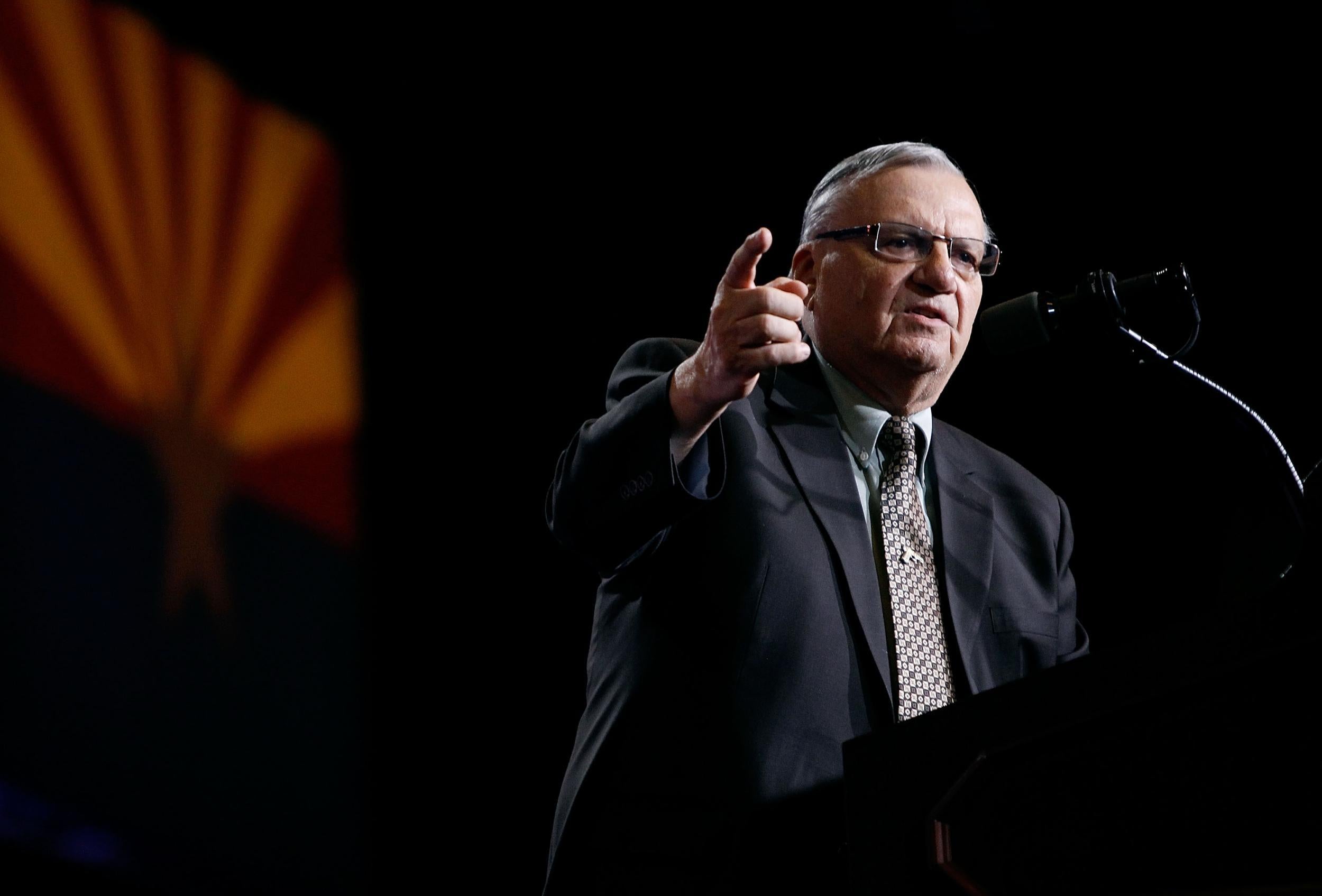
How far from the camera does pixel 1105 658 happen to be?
0.95 meters

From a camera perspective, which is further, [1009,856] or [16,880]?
[16,880]

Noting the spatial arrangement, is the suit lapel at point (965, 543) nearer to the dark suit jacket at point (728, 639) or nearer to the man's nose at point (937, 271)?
the dark suit jacket at point (728, 639)

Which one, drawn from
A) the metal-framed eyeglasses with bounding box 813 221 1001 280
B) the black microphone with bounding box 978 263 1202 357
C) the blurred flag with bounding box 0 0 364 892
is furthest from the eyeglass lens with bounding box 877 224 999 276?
the blurred flag with bounding box 0 0 364 892

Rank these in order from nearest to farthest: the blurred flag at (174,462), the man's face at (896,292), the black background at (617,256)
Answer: the man's face at (896,292) → the blurred flag at (174,462) → the black background at (617,256)

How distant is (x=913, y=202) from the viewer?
5.81 ft

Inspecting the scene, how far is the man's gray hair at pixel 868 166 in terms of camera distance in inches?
71.3

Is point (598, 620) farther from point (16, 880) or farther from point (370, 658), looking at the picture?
point (370, 658)

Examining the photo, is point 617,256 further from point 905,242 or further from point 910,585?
point 910,585

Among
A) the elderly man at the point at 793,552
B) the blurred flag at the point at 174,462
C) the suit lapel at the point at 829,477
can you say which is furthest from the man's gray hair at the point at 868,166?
the blurred flag at the point at 174,462

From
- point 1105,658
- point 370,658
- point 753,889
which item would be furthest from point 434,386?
point 1105,658

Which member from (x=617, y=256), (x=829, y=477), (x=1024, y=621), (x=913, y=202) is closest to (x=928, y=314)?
(x=913, y=202)

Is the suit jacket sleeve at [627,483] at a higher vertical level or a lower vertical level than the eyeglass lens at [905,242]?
lower

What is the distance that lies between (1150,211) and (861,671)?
179 cm

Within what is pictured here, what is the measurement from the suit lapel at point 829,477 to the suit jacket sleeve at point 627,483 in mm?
176
